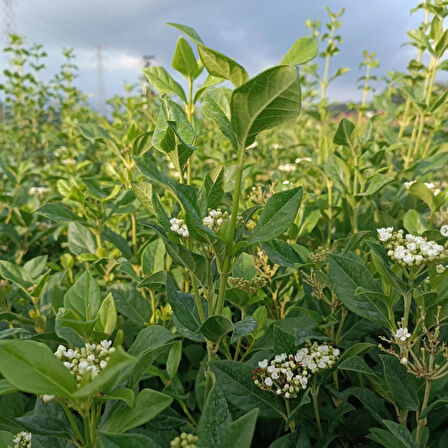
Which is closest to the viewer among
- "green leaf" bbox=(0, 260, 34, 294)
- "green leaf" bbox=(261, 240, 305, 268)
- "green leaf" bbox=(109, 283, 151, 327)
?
"green leaf" bbox=(261, 240, 305, 268)


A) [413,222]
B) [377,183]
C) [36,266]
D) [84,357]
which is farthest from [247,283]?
[36,266]

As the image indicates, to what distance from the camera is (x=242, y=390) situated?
103 centimetres

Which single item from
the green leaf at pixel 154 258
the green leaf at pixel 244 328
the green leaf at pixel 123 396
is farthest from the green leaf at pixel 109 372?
the green leaf at pixel 154 258

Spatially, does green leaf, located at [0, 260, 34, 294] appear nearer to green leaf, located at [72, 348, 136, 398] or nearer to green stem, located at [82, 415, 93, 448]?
green stem, located at [82, 415, 93, 448]

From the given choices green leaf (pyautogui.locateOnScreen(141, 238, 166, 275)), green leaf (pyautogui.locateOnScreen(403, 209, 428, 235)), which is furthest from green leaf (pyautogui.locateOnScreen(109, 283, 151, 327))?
green leaf (pyautogui.locateOnScreen(403, 209, 428, 235))

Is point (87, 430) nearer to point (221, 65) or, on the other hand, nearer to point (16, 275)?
point (221, 65)

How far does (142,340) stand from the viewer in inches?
37.3

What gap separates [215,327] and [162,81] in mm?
764

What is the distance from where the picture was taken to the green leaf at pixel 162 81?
47.5 inches

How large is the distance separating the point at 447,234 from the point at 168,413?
0.86 meters

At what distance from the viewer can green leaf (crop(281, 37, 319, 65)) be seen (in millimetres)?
741

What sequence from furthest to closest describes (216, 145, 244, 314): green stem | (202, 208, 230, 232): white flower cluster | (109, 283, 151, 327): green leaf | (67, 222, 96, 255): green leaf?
(67, 222, 96, 255): green leaf → (109, 283, 151, 327): green leaf → (202, 208, 230, 232): white flower cluster → (216, 145, 244, 314): green stem

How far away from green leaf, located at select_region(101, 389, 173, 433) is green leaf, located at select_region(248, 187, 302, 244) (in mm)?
343

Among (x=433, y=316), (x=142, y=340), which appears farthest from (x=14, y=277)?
(x=433, y=316)
